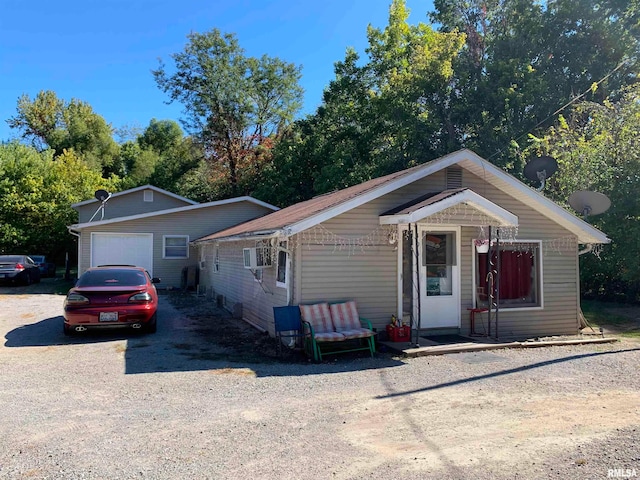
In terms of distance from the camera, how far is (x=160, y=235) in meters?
20.6

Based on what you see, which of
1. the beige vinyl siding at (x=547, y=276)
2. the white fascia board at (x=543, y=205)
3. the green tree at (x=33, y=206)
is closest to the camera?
the white fascia board at (x=543, y=205)

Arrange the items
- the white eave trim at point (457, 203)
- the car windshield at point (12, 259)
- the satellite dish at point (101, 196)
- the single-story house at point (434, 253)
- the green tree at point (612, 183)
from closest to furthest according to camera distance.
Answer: the white eave trim at point (457, 203), the single-story house at point (434, 253), the green tree at point (612, 183), the car windshield at point (12, 259), the satellite dish at point (101, 196)

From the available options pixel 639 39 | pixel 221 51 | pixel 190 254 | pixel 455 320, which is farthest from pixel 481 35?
pixel 455 320

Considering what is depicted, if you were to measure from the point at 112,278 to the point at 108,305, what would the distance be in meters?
0.89

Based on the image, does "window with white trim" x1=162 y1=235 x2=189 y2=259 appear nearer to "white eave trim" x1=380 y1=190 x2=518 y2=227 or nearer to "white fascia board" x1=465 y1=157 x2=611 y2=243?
"white eave trim" x1=380 y1=190 x2=518 y2=227

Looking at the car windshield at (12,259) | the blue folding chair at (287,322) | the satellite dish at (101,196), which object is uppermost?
the satellite dish at (101,196)

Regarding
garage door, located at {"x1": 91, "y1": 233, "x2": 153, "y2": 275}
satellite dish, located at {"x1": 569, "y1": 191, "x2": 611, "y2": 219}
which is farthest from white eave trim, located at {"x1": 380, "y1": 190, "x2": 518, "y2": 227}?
garage door, located at {"x1": 91, "y1": 233, "x2": 153, "y2": 275}

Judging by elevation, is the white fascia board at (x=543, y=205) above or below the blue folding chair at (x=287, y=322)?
above

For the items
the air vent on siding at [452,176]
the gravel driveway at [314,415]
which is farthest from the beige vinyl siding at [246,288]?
the air vent on siding at [452,176]

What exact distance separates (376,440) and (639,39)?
26.3 metres

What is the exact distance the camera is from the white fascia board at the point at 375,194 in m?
8.21

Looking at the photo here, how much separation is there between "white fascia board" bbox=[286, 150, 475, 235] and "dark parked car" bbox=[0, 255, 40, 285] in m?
18.2

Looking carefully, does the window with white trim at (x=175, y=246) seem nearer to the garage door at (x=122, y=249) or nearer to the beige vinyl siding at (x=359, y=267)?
the garage door at (x=122, y=249)

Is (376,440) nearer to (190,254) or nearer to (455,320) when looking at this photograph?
(455,320)
